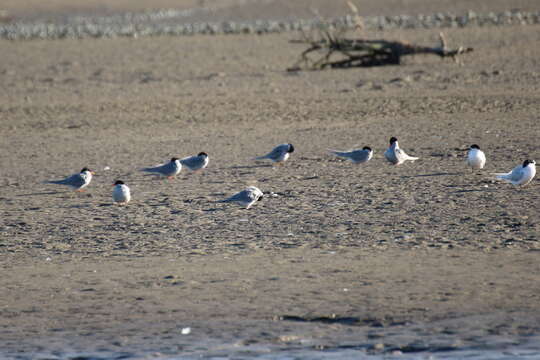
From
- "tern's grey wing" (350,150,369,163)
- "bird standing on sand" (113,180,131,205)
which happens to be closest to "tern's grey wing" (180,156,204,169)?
"bird standing on sand" (113,180,131,205)

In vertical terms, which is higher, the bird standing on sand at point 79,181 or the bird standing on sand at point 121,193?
the bird standing on sand at point 79,181

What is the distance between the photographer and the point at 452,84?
63.4ft

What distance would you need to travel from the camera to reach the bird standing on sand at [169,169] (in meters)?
11.4

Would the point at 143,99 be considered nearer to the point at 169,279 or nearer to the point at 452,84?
the point at 452,84

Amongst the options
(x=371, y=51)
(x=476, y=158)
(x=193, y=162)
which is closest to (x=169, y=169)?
(x=193, y=162)

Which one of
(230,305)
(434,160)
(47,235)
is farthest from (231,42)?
(230,305)

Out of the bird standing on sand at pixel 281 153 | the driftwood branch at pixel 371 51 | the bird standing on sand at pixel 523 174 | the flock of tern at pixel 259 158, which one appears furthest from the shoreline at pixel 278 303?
the driftwood branch at pixel 371 51

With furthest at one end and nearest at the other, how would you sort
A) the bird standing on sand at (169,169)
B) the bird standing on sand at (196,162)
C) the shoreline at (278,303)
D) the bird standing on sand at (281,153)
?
the bird standing on sand at (281,153) < the bird standing on sand at (196,162) < the bird standing on sand at (169,169) < the shoreline at (278,303)

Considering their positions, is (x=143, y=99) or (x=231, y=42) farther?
(x=231, y=42)

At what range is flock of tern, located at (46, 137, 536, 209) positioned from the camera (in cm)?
971

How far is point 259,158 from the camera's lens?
40.3 feet

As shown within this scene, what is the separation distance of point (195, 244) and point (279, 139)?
20.0 ft

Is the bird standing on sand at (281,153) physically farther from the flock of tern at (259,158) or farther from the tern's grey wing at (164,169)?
the tern's grey wing at (164,169)

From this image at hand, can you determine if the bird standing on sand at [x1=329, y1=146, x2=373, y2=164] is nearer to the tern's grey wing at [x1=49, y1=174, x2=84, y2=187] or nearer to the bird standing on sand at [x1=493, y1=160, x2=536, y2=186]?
the bird standing on sand at [x1=493, y1=160, x2=536, y2=186]
